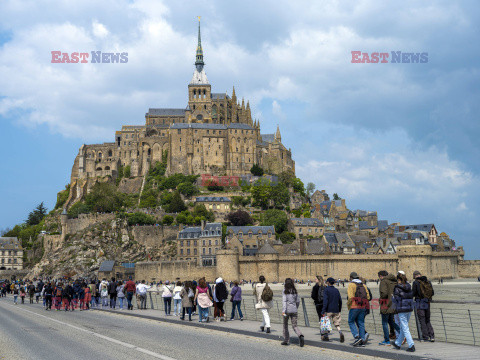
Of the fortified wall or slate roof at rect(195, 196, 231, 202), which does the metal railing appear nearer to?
the fortified wall

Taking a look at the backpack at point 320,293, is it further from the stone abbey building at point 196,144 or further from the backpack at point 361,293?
the stone abbey building at point 196,144

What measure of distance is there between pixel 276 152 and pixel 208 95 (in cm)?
2063

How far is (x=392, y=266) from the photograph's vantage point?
7388cm

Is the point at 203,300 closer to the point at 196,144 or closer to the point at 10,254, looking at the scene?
the point at 196,144

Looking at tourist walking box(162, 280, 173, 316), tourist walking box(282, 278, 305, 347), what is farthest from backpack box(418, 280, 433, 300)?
tourist walking box(162, 280, 173, 316)

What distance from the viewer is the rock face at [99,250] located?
261ft

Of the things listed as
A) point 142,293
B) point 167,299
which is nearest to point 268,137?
point 142,293

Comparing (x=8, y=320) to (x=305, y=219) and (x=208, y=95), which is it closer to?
(x=305, y=219)

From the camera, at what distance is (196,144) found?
10888cm

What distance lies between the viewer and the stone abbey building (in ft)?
356

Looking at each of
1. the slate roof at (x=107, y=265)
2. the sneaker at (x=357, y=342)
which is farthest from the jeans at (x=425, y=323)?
the slate roof at (x=107, y=265)

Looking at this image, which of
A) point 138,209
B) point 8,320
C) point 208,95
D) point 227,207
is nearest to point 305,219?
point 227,207

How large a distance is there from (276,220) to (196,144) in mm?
27675

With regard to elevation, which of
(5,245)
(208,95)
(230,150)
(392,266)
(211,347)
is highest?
(208,95)
